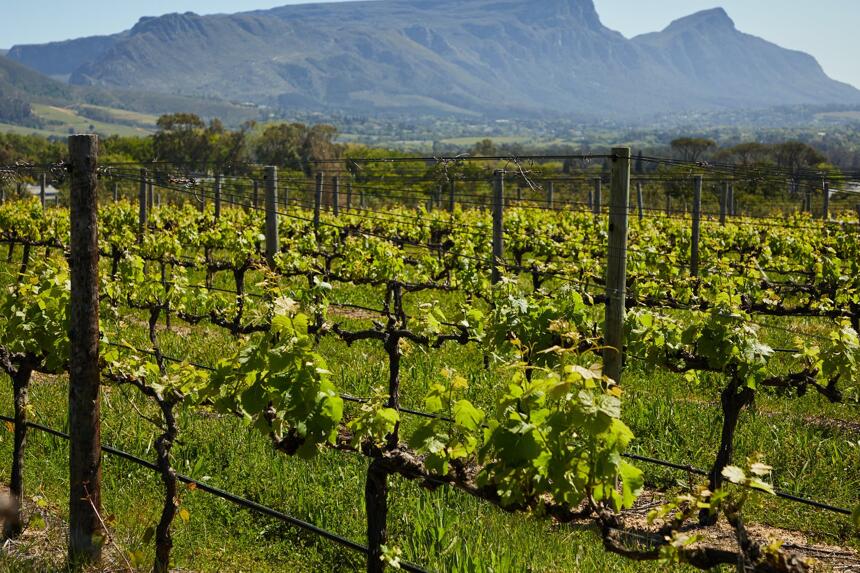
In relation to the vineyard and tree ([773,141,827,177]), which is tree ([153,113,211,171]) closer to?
tree ([773,141,827,177])

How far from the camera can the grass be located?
5.84m

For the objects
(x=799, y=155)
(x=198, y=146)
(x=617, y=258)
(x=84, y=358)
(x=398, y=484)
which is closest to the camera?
(x=84, y=358)

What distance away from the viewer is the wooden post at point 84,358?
5.33 meters

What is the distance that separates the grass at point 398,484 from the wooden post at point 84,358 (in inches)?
11.6

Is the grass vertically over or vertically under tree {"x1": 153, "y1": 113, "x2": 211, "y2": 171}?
under

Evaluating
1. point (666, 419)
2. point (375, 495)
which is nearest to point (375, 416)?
point (375, 495)

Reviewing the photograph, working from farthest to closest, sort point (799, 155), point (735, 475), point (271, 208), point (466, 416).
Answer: point (799, 155)
point (271, 208)
point (466, 416)
point (735, 475)

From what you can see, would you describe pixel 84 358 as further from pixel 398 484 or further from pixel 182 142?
pixel 182 142

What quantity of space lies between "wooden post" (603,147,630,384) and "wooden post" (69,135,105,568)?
3527mm

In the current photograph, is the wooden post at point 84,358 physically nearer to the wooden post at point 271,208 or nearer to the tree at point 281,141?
the wooden post at point 271,208

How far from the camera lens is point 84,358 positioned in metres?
5.42

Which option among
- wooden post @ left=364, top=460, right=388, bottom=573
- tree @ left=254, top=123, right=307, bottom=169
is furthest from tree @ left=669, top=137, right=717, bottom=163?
wooden post @ left=364, top=460, right=388, bottom=573

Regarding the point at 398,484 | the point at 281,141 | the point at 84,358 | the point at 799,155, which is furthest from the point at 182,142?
the point at 84,358

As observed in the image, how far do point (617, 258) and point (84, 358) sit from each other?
373 cm
